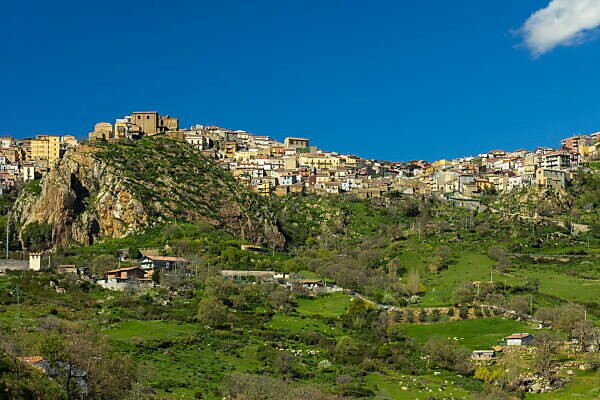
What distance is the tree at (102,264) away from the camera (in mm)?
79250

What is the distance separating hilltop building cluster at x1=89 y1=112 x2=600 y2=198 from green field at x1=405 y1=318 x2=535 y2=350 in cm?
5038

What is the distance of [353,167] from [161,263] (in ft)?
231

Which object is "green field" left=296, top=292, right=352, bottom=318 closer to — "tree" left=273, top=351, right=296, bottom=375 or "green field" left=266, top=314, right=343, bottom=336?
"green field" left=266, top=314, right=343, bottom=336

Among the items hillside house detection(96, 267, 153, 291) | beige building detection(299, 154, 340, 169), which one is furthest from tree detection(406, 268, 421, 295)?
beige building detection(299, 154, 340, 169)

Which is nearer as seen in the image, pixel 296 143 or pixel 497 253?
pixel 497 253

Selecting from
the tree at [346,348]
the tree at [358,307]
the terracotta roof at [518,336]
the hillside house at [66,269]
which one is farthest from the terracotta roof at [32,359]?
the hillside house at [66,269]

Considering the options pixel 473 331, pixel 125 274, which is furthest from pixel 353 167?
pixel 473 331

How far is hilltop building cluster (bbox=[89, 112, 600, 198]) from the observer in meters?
125

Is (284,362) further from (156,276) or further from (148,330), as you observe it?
(156,276)

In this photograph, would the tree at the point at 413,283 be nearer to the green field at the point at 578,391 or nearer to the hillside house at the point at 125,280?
the hillside house at the point at 125,280

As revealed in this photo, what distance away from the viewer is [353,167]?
482 feet

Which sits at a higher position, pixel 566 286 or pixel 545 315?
pixel 566 286

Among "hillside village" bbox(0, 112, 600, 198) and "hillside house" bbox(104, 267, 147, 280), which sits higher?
"hillside village" bbox(0, 112, 600, 198)

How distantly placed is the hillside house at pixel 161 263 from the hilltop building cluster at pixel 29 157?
40.4 m
